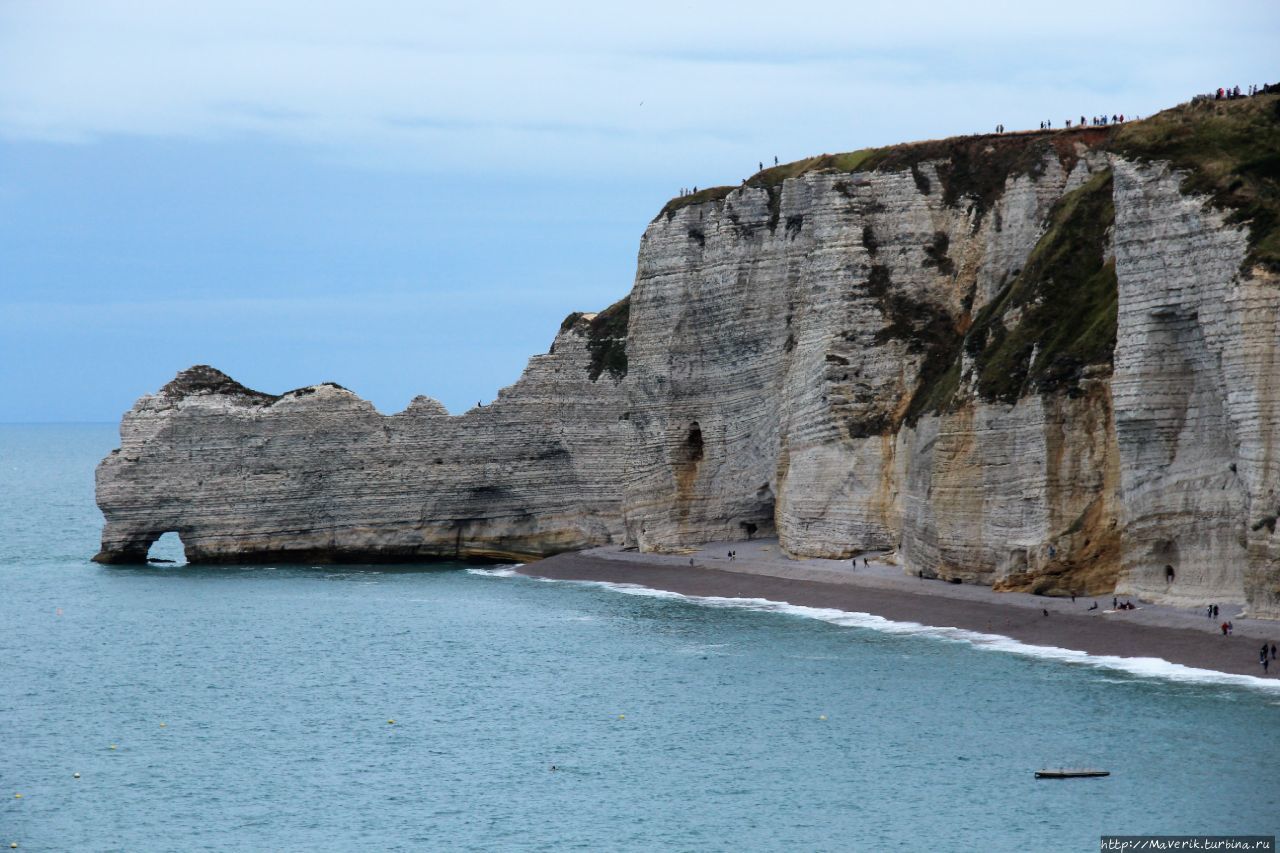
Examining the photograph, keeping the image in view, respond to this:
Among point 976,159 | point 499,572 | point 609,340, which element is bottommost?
point 499,572

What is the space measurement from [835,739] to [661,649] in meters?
16.8

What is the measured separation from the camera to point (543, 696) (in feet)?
183

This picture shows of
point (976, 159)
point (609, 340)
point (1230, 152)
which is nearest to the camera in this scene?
point (1230, 152)

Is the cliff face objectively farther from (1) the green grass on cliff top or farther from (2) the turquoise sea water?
(2) the turquoise sea water

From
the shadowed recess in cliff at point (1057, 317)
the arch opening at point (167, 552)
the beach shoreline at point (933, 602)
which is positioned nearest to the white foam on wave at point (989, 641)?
the beach shoreline at point (933, 602)

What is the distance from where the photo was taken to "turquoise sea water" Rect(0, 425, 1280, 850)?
40000 mm

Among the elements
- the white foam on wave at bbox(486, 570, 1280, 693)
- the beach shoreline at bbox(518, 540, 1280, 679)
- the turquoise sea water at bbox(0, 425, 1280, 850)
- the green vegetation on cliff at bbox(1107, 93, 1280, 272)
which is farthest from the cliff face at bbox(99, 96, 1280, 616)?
the turquoise sea water at bbox(0, 425, 1280, 850)

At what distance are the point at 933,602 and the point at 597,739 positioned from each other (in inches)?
842

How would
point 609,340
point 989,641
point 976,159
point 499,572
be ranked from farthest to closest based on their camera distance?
point 609,340 < point 499,572 < point 976,159 < point 989,641

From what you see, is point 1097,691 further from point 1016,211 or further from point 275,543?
point 275,543

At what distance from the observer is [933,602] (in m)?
66.7

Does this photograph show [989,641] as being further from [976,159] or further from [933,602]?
[976,159]

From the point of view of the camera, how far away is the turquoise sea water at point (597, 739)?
40.0 meters

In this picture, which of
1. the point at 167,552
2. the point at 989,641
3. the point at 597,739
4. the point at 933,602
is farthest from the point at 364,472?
the point at 597,739
